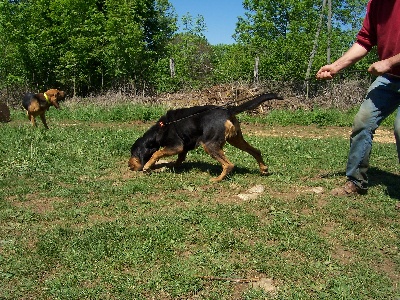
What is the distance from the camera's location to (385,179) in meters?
6.26

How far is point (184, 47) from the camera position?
2222cm

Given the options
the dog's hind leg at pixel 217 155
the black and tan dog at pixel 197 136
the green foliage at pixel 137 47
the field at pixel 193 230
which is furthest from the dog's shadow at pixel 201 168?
the green foliage at pixel 137 47

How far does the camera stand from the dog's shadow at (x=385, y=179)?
5.58 m

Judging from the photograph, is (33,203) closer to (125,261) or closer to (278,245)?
(125,261)

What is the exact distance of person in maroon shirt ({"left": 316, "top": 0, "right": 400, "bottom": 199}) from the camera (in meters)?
4.77

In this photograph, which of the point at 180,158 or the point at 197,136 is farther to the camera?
the point at 180,158

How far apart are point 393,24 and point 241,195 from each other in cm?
287

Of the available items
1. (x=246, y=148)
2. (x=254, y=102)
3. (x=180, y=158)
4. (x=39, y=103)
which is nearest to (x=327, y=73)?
(x=254, y=102)

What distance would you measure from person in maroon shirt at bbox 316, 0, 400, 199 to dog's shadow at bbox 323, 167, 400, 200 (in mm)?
472

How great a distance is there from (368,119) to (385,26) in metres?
1.16

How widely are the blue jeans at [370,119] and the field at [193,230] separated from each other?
42cm

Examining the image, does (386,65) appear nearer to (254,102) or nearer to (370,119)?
(370,119)

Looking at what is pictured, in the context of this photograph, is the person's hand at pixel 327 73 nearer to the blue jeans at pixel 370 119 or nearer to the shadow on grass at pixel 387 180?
the blue jeans at pixel 370 119

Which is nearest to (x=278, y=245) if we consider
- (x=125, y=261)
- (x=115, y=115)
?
(x=125, y=261)
